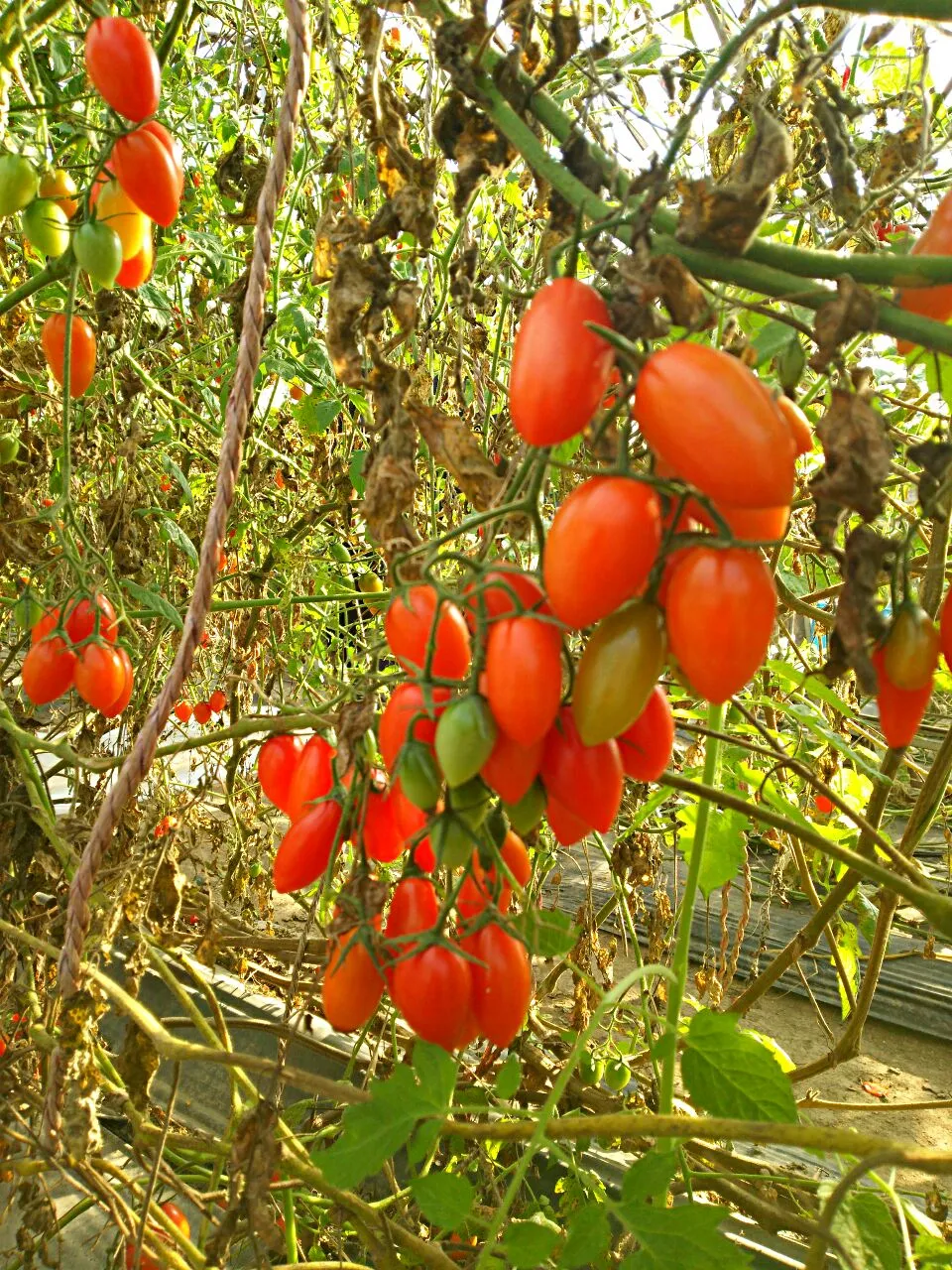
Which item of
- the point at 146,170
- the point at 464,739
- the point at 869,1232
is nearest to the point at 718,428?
the point at 464,739

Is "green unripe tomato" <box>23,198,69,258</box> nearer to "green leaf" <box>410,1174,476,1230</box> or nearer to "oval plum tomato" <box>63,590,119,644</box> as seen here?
"oval plum tomato" <box>63,590,119,644</box>

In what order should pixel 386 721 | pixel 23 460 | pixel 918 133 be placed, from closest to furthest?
1. pixel 386 721
2. pixel 918 133
3. pixel 23 460

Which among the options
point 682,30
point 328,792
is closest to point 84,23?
point 682,30

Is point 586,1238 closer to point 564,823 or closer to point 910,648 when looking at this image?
point 564,823

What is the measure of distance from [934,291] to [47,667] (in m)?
0.92

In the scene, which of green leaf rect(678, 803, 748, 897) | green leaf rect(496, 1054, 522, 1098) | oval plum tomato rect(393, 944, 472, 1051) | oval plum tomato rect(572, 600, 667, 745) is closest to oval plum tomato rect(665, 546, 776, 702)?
oval plum tomato rect(572, 600, 667, 745)

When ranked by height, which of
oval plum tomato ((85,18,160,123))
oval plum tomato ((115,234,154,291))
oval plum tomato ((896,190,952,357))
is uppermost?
oval plum tomato ((85,18,160,123))

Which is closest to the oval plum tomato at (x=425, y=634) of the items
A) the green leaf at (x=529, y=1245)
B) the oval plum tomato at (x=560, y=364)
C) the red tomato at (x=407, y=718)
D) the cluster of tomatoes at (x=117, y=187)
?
the red tomato at (x=407, y=718)

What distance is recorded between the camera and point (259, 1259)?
69 centimetres

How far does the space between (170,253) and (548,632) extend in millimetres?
1376

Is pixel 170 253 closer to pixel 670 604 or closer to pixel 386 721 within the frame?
pixel 386 721

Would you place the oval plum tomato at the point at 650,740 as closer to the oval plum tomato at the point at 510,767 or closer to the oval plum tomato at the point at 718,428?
the oval plum tomato at the point at 510,767

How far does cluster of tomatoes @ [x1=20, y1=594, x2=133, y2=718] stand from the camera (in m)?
1.05

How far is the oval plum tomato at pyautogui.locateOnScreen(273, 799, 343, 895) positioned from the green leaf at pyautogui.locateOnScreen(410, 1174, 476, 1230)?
216mm
